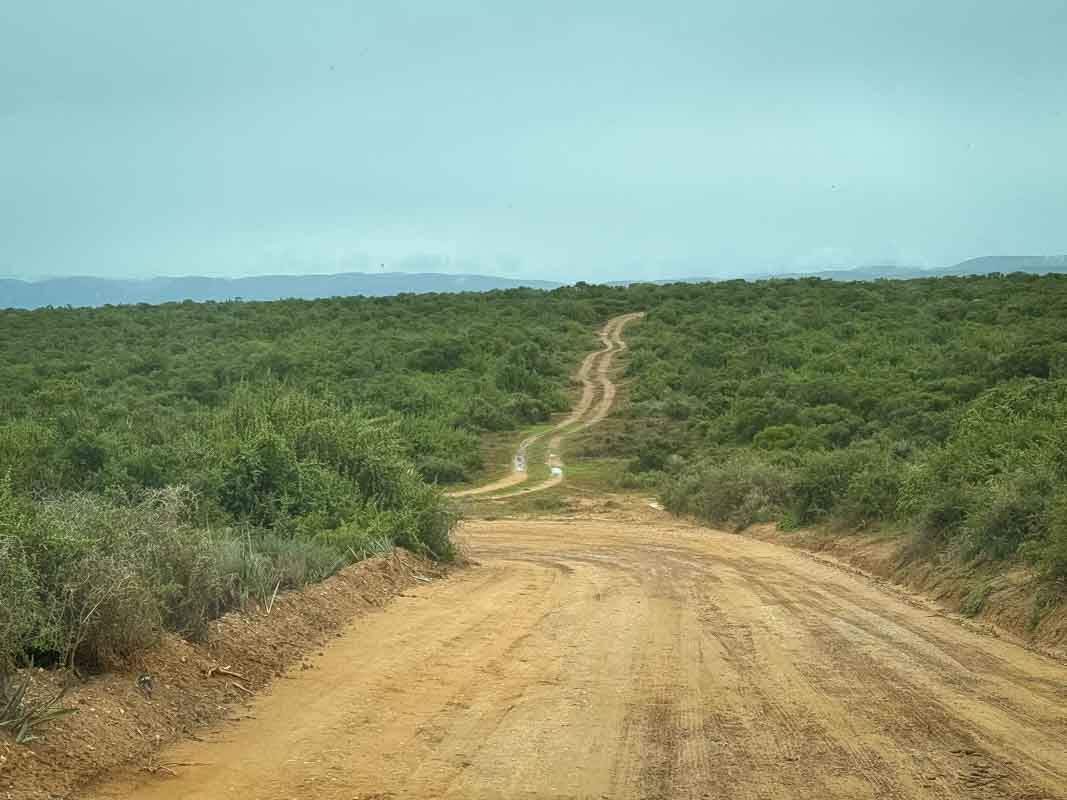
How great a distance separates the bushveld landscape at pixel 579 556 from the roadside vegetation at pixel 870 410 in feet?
0.34

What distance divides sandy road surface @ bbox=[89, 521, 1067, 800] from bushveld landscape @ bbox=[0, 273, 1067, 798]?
5 centimetres

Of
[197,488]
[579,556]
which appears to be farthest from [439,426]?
[197,488]

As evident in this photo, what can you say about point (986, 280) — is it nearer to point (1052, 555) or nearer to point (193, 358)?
point (193, 358)

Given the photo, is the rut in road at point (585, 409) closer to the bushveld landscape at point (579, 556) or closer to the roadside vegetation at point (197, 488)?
the bushveld landscape at point (579, 556)

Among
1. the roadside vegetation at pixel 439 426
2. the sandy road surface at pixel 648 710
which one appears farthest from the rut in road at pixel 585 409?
the sandy road surface at pixel 648 710

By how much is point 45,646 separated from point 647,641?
18.2ft

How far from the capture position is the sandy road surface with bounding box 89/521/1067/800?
664cm

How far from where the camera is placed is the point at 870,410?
110 feet

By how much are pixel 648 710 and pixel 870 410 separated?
2688cm

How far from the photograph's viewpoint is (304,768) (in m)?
6.84

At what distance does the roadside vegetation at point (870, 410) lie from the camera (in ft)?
51.3

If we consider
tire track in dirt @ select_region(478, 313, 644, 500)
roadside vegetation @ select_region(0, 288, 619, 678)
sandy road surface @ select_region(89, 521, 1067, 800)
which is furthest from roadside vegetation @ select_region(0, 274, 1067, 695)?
sandy road surface @ select_region(89, 521, 1067, 800)

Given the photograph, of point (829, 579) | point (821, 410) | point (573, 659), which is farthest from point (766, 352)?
point (573, 659)

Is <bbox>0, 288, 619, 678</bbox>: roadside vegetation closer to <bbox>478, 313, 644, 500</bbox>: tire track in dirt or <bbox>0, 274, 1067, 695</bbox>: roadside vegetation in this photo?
<bbox>0, 274, 1067, 695</bbox>: roadside vegetation
